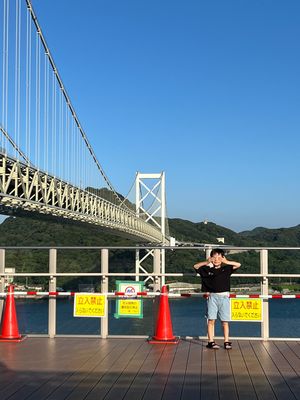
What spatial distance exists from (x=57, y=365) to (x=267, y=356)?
7.17 feet

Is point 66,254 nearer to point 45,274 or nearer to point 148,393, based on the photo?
point 45,274

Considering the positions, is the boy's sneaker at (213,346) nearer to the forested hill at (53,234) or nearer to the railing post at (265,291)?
the railing post at (265,291)

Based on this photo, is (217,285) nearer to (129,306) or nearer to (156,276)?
(156,276)

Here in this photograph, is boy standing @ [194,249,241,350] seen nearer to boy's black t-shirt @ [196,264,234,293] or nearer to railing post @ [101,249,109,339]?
boy's black t-shirt @ [196,264,234,293]

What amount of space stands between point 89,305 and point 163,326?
3.28 feet

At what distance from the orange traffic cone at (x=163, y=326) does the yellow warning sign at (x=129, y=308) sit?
285mm

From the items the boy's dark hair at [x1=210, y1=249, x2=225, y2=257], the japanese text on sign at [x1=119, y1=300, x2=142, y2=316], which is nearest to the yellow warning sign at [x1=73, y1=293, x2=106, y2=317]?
the japanese text on sign at [x1=119, y1=300, x2=142, y2=316]

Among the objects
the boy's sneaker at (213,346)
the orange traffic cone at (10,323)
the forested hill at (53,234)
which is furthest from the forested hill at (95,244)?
the boy's sneaker at (213,346)

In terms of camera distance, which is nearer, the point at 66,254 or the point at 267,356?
the point at 267,356

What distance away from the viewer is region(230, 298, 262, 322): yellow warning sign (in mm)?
7337

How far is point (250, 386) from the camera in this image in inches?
199

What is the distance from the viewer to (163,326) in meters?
7.36

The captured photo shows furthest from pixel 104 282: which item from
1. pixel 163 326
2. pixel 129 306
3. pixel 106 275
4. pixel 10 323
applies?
pixel 10 323

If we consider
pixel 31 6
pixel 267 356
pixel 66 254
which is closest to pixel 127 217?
pixel 31 6
